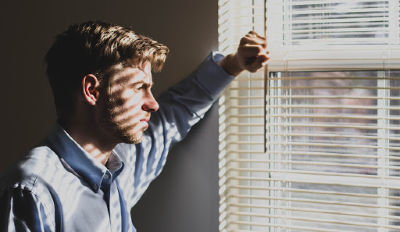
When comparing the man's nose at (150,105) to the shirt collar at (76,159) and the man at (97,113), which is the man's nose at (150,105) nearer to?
the man at (97,113)

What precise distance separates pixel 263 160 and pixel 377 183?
13.6 inches

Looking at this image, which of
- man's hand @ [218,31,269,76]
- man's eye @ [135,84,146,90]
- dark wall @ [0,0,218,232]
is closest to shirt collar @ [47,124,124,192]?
man's eye @ [135,84,146,90]

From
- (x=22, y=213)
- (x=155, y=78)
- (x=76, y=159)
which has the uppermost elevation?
(x=155, y=78)

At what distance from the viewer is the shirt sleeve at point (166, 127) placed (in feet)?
4.96

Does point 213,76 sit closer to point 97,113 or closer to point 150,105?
point 150,105

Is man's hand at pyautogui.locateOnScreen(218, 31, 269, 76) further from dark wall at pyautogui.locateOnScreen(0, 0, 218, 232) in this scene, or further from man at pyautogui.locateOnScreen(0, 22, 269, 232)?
dark wall at pyautogui.locateOnScreen(0, 0, 218, 232)

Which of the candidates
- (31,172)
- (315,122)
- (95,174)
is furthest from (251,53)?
(31,172)

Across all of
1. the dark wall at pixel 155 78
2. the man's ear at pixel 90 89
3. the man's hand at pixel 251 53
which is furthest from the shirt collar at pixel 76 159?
the man's hand at pixel 251 53

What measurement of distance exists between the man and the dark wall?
145 mm

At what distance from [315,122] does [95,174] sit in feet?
2.24

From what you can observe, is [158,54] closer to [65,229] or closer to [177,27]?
[177,27]

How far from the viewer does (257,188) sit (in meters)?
1.53

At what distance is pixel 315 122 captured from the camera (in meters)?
1.51

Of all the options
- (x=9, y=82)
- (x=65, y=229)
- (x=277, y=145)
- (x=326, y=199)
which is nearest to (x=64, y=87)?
(x=65, y=229)
